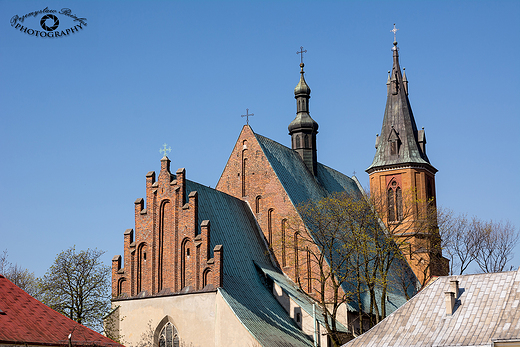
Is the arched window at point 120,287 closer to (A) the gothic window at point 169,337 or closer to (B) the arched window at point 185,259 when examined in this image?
(A) the gothic window at point 169,337

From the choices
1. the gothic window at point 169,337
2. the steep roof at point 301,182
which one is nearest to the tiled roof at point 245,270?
the steep roof at point 301,182

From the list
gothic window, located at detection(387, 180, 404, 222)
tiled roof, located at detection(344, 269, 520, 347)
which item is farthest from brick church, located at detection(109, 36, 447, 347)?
gothic window, located at detection(387, 180, 404, 222)

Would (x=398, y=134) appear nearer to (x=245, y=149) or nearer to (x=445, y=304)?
(x=245, y=149)

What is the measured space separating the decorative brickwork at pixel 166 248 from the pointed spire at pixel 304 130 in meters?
13.8

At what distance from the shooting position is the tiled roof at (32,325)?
21.3m

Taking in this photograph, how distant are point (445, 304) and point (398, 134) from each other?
3003 cm

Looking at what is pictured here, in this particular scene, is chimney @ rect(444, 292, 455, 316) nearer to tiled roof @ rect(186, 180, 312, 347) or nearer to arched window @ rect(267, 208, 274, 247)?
tiled roof @ rect(186, 180, 312, 347)

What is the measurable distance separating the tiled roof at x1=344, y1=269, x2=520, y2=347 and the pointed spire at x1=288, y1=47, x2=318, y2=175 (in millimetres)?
19827

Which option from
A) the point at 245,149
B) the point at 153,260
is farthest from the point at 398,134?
the point at 153,260

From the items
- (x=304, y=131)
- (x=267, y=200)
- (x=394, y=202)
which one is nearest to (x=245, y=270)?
(x=267, y=200)

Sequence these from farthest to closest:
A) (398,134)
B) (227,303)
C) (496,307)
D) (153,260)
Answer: (398,134)
(153,260)
(227,303)
(496,307)

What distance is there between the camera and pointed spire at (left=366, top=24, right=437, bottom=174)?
55.1 meters

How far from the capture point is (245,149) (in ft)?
139

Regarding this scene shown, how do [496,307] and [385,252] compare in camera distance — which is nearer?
[496,307]
